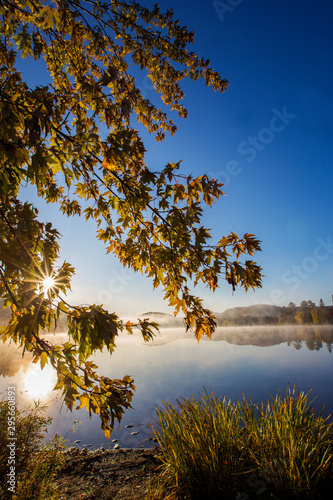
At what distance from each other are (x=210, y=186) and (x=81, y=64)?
10.7ft

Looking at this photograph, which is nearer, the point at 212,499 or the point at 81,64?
the point at 212,499

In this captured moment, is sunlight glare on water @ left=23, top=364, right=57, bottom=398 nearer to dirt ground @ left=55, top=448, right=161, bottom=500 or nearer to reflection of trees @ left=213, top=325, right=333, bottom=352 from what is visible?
dirt ground @ left=55, top=448, right=161, bottom=500

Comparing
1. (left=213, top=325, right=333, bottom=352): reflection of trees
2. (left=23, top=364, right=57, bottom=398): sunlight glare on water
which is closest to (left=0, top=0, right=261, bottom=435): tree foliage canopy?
(left=23, top=364, right=57, bottom=398): sunlight glare on water

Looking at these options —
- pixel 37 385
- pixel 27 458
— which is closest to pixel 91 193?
pixel 27 458

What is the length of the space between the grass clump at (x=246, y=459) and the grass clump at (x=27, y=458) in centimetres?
136

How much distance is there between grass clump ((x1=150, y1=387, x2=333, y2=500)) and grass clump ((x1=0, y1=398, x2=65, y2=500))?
136 centimetres

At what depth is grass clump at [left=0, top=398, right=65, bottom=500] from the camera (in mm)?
2309

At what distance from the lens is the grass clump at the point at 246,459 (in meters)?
2.28

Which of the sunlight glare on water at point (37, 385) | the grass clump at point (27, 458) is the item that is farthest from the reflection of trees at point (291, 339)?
the grass clump at point (27, 458)

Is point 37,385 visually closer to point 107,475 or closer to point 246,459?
point 107,475

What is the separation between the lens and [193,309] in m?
2.23

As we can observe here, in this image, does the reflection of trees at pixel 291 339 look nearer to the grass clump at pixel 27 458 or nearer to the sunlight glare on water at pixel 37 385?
the sunlight glare on water at pixel 37 385

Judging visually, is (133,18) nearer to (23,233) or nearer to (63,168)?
(63,168)

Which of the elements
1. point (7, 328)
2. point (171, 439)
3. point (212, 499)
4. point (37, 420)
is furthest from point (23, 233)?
point (212, 499)
